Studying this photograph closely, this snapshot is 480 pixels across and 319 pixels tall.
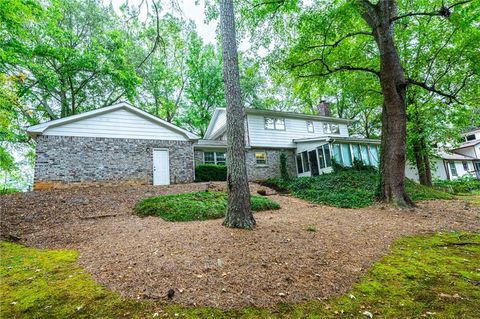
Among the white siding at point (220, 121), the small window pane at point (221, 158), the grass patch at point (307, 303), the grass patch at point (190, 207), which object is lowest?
the grass patch at point (307, 303)

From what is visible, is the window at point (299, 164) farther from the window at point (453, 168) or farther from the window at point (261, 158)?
the window at point (453, 168)

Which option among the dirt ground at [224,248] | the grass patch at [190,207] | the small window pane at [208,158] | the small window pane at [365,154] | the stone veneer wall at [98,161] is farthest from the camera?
the small window pane at [365,154]

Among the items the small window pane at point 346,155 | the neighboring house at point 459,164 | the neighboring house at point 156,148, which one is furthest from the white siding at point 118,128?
the neighboring house at point 459,164

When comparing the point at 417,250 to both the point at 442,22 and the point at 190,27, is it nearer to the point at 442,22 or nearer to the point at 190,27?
the point at 190,27

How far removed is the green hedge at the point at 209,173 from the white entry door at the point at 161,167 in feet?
6.32

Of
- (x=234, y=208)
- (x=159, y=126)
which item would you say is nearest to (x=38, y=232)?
(x=234, y=208)

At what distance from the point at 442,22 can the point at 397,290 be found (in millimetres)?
14594

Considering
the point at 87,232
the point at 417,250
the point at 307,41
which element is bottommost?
the point at 417,250

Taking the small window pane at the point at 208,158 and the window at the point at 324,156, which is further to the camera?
the window at the point at 324,156

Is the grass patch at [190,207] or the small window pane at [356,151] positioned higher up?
the small window pane at [356,151]

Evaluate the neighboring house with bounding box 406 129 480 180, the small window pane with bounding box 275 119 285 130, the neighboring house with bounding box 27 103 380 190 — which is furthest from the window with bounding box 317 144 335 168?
the neighboring house with bounding box 406 129 480 180

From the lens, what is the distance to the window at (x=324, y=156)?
16719 millimetres

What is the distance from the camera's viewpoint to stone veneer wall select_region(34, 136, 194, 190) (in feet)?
36.0

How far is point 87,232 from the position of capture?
5.10 m
